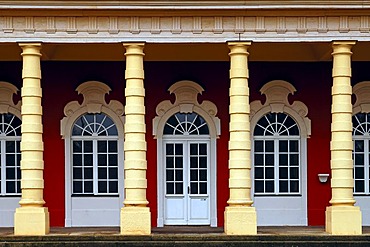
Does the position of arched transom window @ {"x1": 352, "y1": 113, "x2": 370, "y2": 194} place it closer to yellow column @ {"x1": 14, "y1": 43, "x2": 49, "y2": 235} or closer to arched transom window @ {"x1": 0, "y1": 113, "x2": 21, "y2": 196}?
yellow column @ {"x1": 14, "y1": 43, "x2": 49, "y2": 235}

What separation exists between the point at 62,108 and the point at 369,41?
7732 mm

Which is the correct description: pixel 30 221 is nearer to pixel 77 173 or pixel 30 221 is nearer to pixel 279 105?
pixel 77 173

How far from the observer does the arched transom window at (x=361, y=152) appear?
776 inches

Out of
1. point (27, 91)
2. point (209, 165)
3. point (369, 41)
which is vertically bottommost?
point (209, 165)

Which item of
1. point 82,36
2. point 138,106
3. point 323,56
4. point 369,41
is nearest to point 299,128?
point 323,56

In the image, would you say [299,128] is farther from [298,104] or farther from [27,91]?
[27,91]

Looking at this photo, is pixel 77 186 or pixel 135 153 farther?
pixel 77 186

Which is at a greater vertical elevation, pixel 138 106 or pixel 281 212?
pixel 138 106

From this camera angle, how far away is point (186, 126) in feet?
64.5

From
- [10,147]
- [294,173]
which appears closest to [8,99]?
[10,147]

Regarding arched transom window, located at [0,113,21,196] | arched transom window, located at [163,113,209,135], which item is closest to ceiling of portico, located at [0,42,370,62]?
arched transom window, located at [163,113,209,135]

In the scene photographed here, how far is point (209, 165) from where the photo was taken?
64.2 ft

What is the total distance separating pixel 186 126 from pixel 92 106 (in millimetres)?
2427

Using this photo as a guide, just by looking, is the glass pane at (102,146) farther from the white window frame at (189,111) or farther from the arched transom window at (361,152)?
the arched transom window at (361,152)
